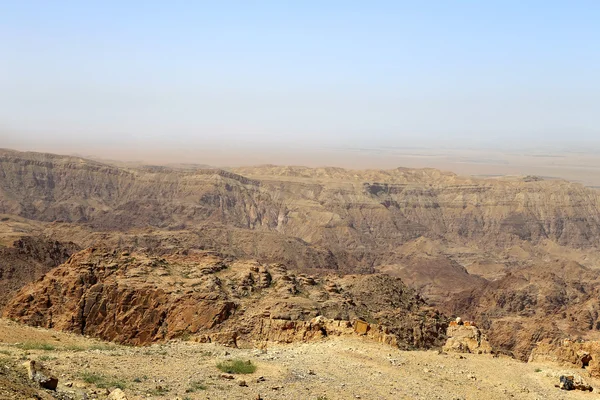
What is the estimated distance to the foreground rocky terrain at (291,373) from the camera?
21531mm

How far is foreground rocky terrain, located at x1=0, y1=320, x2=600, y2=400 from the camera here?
848 inches

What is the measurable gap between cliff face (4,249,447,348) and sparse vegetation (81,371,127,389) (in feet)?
88.9

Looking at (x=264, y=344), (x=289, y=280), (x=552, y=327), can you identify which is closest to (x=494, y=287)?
(x=552, y=327)

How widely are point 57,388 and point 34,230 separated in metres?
143

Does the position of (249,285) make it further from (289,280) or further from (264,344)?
(264,344)

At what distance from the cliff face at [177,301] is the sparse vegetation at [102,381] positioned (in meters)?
27.1

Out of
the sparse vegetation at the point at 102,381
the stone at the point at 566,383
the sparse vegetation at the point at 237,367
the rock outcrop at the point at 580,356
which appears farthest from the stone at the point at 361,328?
the sparse vegetation at the point at 102,381

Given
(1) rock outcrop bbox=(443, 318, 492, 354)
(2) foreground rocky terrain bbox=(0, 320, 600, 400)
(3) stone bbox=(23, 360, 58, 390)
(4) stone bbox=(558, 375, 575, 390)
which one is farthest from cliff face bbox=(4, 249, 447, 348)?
(3) stone bbox=(23, 360, 58, 390)

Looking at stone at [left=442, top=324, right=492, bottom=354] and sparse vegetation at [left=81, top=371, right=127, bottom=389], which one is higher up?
sparse vegetation at [left=81, top=371, right=127, bottom=389]

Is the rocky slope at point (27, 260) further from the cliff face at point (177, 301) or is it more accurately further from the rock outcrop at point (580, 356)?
the rock outcrop at point (580, 356)

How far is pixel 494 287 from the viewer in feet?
449

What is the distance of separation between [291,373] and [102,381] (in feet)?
22.7

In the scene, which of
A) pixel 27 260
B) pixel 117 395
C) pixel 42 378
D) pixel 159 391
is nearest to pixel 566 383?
pixel 159 391

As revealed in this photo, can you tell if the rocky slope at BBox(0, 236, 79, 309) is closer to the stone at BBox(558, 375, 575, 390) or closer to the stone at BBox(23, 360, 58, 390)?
the stone at BBox(23, 360, 58, 390)
